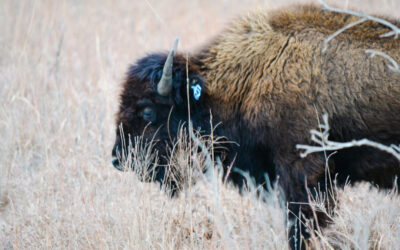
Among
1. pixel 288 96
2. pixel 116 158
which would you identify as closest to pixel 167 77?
pixel 116 158

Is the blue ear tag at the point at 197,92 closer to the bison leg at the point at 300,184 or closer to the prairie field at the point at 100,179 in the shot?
the prairie field at the point at 100,179

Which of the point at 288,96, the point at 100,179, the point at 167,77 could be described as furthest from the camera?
the point at 100,179

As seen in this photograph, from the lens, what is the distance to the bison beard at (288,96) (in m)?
3.57

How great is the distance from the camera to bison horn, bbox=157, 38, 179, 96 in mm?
3968

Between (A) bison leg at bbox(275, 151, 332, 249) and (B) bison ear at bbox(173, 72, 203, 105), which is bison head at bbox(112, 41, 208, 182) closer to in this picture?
(B) bison ear at bbox(173, 72, 203, 105)

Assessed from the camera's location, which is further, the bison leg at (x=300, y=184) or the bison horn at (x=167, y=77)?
the bison horn at (x=167, y=77)

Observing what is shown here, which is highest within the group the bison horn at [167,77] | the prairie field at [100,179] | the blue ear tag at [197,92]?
the bison horn at [167,77]

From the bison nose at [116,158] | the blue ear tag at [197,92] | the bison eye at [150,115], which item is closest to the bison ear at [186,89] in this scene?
the blue ear tag at [197,92]

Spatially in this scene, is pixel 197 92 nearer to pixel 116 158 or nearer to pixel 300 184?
pixel 116 158

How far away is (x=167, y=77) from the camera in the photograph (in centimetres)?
400

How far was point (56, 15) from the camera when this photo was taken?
9680 mm

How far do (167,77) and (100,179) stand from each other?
141cm

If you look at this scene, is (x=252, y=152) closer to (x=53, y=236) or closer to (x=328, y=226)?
(x=328, y=226)

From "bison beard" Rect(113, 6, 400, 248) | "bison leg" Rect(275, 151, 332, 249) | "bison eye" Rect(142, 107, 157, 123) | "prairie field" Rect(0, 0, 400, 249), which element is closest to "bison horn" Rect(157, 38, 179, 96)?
"bison beard" Rect(113, 6, 400, 248)
